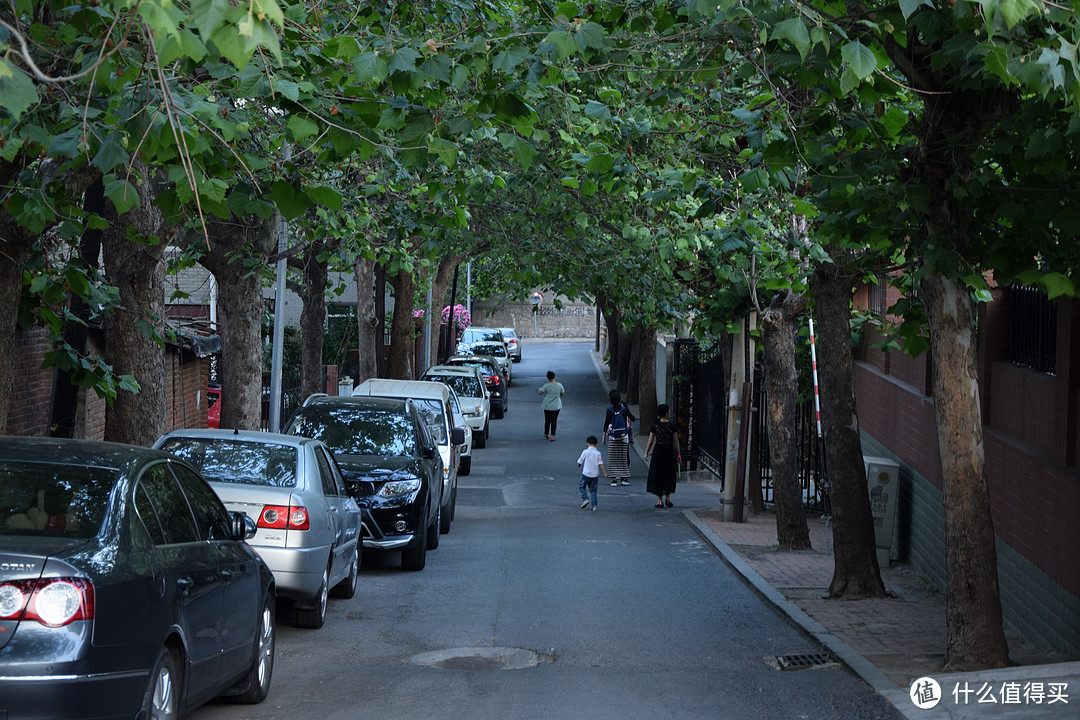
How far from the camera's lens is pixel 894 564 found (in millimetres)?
14617

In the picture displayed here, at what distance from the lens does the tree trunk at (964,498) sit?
8.37 meters

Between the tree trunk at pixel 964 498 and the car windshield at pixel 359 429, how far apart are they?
748cm

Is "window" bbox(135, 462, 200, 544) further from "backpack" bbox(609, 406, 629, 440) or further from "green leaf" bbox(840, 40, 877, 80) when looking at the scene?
"backpack" bbox(609, 406, 629, 440)

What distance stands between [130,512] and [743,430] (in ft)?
47.1

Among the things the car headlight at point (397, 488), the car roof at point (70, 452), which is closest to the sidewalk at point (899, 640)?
the car headlight at point (397, 488)

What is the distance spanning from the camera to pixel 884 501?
47.2 feet

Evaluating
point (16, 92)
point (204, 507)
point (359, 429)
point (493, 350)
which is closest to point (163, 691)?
point (204, 507)

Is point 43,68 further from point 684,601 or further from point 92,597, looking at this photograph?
point 684,601

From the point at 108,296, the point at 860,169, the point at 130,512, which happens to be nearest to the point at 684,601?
the point at 860,169

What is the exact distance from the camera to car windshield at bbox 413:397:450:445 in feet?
62.6

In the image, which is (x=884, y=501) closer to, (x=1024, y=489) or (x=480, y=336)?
(x=1024, y=489)

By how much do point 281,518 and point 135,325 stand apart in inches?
133

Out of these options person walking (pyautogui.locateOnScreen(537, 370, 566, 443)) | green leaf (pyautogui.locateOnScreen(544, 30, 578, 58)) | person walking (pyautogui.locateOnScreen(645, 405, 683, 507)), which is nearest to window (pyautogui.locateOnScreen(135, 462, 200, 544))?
green leaf (pyautogui.locateOnScreen(544, 30, 578, 58))

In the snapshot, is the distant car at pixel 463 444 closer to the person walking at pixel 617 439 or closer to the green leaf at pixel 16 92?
the person walking at pixel 617 439
